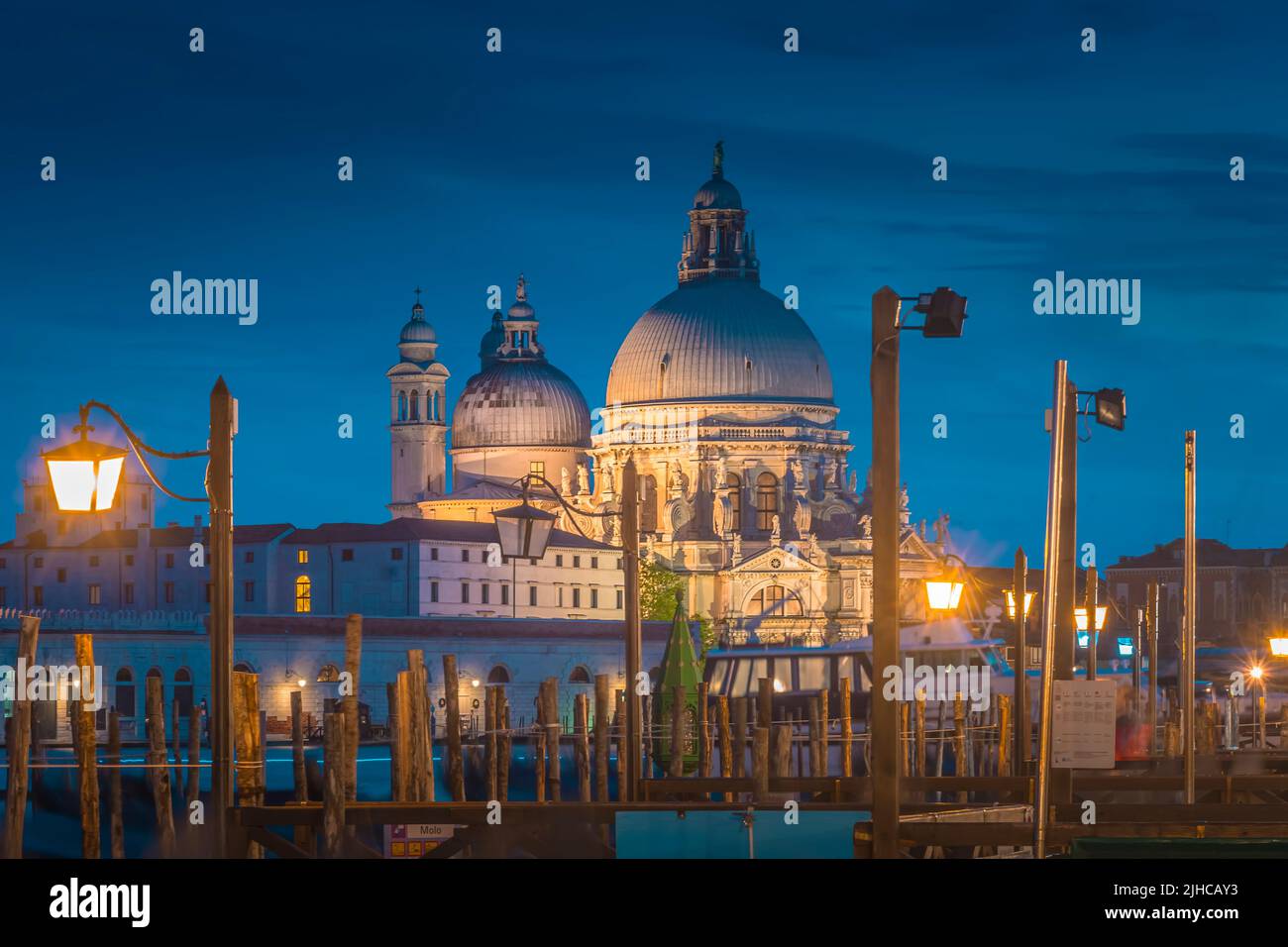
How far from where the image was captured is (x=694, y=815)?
52.3 feet

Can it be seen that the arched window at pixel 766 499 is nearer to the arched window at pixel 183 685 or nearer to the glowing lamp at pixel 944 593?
the arched window at pixel 183 685

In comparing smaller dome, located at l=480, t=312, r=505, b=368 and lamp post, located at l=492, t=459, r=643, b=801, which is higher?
smaller dome, located at l=480, t=312, r=505, b=368

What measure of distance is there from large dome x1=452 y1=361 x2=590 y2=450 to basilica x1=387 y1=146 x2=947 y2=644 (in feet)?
0.25

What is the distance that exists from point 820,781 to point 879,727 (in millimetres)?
5944

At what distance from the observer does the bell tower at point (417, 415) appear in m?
110

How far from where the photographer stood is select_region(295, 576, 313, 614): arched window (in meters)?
82.7

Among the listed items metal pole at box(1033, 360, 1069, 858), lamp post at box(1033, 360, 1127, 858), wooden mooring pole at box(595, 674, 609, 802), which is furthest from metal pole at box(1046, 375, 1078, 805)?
wooden mooring pole at box(595, 674, 609, 802)

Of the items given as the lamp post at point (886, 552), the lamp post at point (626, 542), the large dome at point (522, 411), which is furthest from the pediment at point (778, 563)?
the lamp post at point (886, 552)

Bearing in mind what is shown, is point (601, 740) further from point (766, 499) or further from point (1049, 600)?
point (766, 499)

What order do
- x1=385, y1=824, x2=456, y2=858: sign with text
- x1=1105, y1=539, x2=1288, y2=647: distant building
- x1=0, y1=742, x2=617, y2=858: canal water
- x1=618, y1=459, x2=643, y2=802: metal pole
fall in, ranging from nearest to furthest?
x1=385, y1=824, x2=456, y2=858: sign with text → x1=618, y1=459, x2=643, y2=802: metal pole → x1=0, y1=742, x2=617, y2=858: canal water → x1=1105, y1=539, x2=1288, y2=647: distant building

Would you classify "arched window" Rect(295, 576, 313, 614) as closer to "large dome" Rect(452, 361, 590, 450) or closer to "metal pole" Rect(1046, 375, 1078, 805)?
"large dome" Rect(452, 361, 590, 450)

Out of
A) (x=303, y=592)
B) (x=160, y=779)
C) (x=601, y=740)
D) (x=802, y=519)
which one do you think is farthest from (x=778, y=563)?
(x=160, y=779)

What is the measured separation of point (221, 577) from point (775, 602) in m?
86.1
